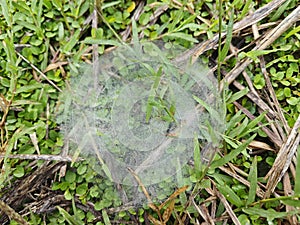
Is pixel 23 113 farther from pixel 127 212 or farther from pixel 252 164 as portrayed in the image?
pixel 252 164

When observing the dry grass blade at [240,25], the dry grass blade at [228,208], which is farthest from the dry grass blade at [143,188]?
the dry grass blade at [240,25]

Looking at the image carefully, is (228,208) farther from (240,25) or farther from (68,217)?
(240,25)

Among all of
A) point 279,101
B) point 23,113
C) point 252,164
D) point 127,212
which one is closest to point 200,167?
point 252,164

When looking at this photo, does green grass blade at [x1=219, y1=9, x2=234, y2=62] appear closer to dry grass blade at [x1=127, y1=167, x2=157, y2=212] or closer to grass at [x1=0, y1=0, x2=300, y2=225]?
grass at [x1=0, y1=0, x2=300, y2=225]

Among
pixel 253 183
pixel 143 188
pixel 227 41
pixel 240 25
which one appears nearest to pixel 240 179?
pixel 253 183

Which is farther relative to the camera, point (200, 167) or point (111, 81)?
point (111, 81)

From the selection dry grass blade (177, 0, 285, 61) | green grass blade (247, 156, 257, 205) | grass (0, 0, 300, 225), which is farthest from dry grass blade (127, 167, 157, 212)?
dry grass blade (177, 0, 285, 61)

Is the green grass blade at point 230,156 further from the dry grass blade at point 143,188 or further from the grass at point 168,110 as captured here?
the dry grass blade at point 143,188
